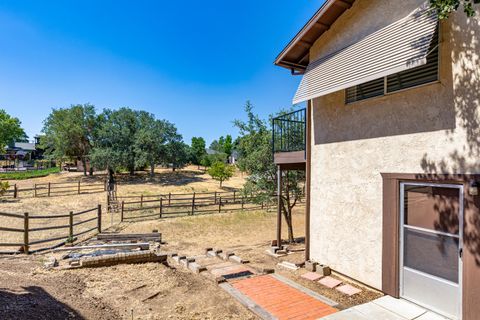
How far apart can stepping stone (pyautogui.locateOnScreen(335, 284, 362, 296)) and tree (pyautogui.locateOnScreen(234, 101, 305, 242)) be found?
5.43 metres

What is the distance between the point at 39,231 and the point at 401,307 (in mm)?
14195

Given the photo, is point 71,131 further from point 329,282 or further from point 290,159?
point 329,282

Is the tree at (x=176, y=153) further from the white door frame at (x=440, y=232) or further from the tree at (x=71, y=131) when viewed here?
the white door frame at (x=440, y=232)

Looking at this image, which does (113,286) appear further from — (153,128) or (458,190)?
(153,128)

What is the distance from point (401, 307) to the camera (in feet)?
15.9

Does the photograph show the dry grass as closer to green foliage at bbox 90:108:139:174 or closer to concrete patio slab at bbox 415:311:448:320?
green foliage at bbox 90:108:139:174

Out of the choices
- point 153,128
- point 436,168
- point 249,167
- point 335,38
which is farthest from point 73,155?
point 436,168

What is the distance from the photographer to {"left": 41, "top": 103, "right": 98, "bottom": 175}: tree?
34656mm

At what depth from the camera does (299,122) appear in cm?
941

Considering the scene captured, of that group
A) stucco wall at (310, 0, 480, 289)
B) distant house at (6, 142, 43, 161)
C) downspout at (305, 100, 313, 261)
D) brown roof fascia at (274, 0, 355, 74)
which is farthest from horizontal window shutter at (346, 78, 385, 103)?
distant house at (6, 142, 43, 161)

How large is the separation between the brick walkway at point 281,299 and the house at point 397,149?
137 centimetres

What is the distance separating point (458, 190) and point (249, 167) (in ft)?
27.5

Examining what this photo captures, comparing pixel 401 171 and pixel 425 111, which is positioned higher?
pixel 425 111

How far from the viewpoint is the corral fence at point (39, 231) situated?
842 cm
